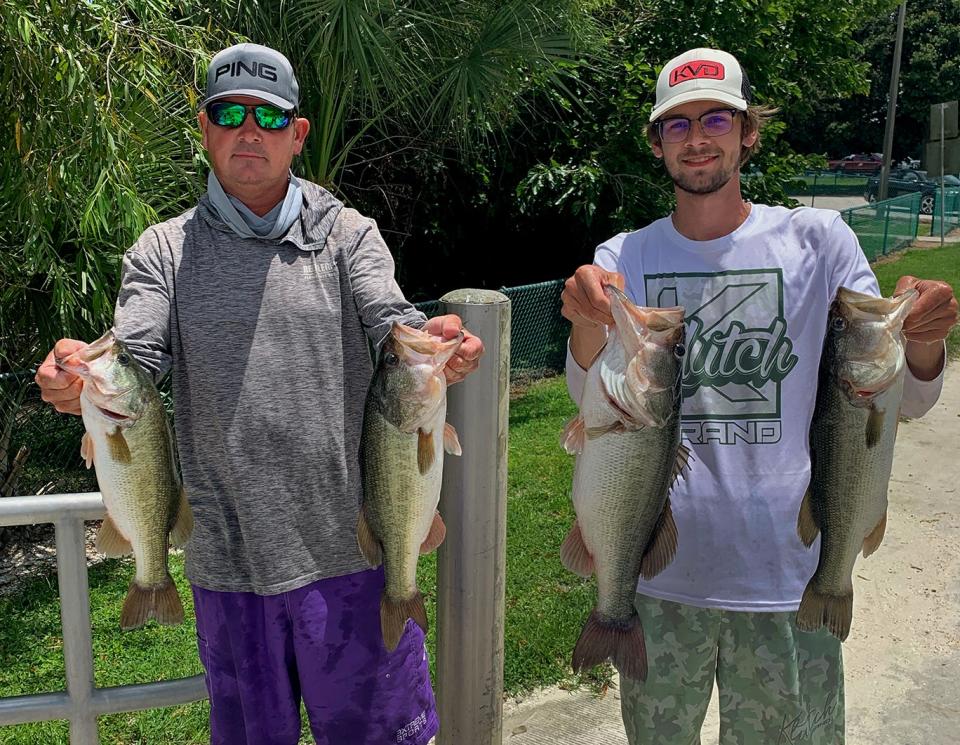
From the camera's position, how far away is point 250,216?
2.46 meters

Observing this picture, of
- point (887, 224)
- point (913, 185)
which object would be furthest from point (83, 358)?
point (913, 185)

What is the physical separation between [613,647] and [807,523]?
1.91 feet

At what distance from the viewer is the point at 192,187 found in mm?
5637

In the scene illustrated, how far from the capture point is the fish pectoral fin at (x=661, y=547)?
2404mm

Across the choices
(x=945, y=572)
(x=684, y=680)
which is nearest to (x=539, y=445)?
(x=945, y=572)

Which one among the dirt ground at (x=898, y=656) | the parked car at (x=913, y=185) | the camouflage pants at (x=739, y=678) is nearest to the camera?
the camouflage pants at (x=739, y=678)

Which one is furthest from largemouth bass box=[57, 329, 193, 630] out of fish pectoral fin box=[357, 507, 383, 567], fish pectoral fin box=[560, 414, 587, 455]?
fish pectoral fin box=[560, 414, 587, 455]

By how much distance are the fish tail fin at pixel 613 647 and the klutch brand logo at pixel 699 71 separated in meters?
1.41

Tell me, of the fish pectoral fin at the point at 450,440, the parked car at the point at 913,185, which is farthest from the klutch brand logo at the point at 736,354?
the parked car at the point at 913,185

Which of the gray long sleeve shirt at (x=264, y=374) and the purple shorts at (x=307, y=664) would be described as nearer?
the gray long sleeve shirt at (x=264, y=374)

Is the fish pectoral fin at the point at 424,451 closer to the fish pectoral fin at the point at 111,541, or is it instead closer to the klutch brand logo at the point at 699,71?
the fish pectoral fin at the point at 111,541

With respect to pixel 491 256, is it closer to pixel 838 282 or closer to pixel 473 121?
pixel 473 121

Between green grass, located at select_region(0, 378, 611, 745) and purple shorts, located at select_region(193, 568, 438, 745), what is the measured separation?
137cm

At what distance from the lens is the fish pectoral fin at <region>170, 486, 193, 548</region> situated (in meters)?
2.32
